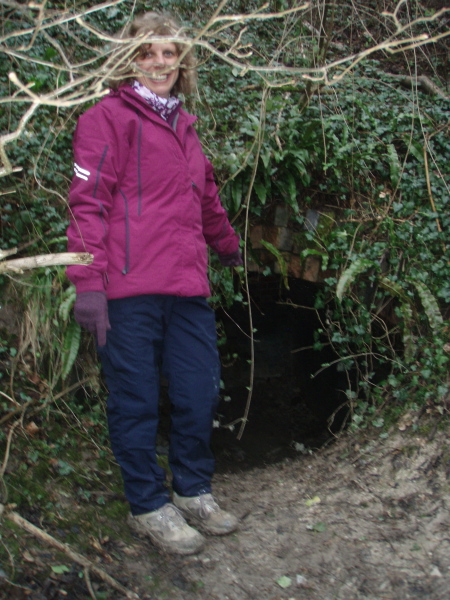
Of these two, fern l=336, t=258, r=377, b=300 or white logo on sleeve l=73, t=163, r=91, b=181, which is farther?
fern l=336, t=258, r=377, b=300

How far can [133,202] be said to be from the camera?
2822 mm

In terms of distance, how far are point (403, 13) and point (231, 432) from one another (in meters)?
5.60

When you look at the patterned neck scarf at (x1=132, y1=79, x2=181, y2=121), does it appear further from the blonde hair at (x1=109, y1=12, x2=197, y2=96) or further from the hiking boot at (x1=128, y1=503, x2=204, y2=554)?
the hiking boot at (x1=128, y1=503, x2=204, y2=554)

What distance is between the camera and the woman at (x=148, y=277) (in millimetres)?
2688

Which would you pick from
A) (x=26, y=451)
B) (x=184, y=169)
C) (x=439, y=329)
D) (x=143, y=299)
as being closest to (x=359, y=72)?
(x=439, y=329)

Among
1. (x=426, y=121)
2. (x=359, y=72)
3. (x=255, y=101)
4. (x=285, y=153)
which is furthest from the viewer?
(x=359, y=72)

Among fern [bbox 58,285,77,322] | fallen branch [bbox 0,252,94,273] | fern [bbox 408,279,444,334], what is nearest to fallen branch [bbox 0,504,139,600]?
fern [bbox 58,285,77,322]

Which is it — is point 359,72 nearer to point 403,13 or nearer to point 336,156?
point 403,13

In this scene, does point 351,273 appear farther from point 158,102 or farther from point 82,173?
point 82,173

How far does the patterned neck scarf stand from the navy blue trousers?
3.24ft

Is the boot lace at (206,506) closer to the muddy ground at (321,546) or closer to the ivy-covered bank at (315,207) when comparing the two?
the muddy ground at (321,546)

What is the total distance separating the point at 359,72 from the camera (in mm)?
6254

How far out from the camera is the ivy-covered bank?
379cm

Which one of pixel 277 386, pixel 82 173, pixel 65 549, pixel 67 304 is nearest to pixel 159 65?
pixel 82 173
